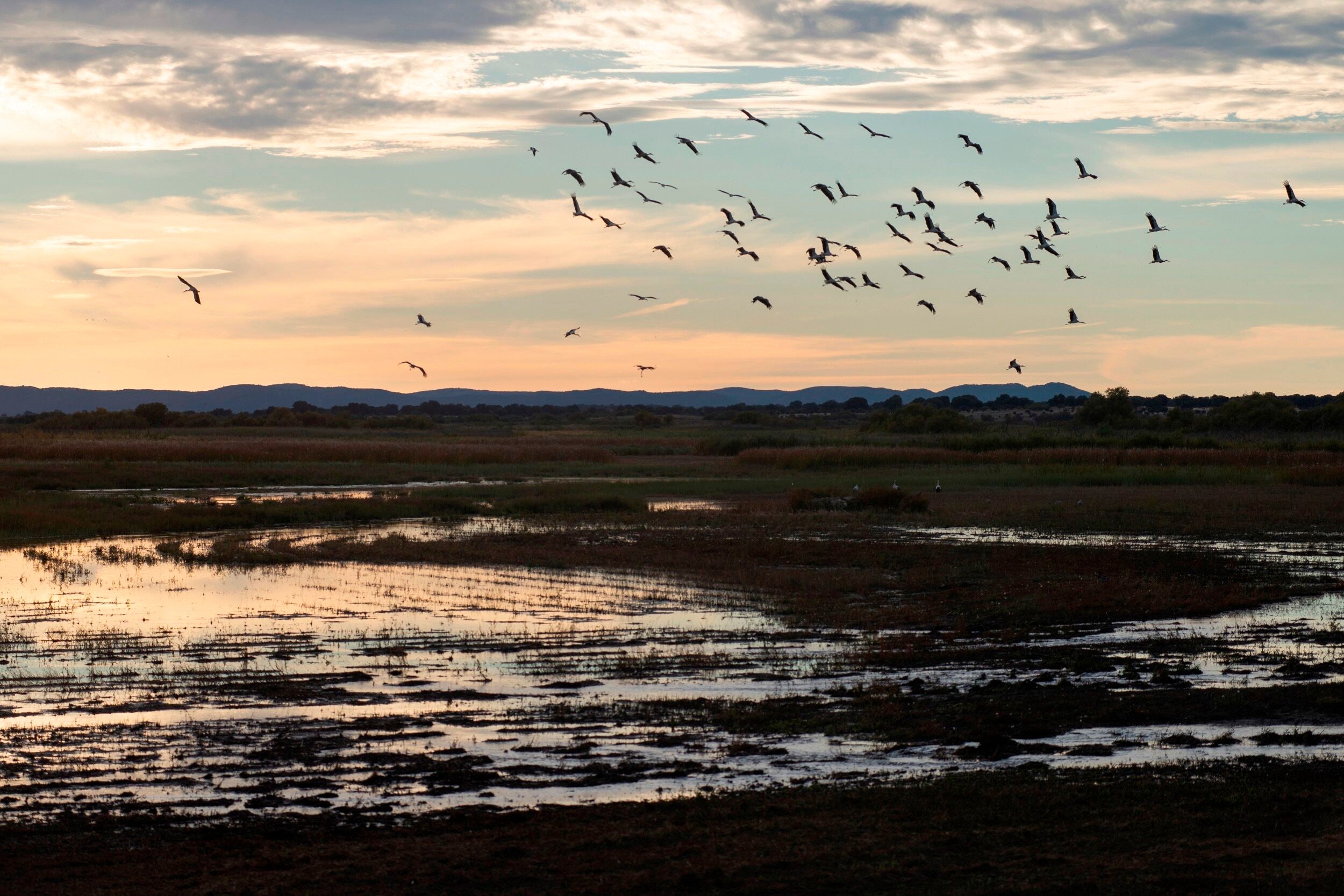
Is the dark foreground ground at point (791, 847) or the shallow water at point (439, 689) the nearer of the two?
the dark foreground ground at point (791, 847)

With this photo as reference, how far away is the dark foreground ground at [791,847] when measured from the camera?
7.42 metres

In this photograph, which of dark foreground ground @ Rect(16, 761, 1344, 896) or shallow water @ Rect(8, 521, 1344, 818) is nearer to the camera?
dark foreground ground @ Rect(16, 761, 1344, 896)

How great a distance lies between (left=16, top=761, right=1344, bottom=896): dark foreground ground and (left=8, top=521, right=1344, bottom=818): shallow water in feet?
2.01

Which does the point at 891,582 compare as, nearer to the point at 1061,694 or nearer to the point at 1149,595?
the point at 1149,595

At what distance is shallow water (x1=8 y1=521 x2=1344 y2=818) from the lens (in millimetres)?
9680

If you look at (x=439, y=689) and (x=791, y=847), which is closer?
(x=791, y=847)

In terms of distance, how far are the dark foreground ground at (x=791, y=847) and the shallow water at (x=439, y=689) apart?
2.01ft

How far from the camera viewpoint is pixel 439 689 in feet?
43.5

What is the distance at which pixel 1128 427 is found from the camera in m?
98.6

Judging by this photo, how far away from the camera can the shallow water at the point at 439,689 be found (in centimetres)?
968

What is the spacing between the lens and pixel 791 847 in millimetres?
8008

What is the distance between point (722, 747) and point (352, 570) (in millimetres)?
15564

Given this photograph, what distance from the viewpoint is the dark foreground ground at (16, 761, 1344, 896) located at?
7418mm

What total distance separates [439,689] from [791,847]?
6205mm
